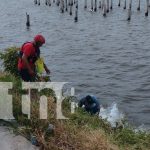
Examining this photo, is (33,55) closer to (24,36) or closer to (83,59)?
(83,59)

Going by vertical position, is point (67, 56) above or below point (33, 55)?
below

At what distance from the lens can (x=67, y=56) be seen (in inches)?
1140

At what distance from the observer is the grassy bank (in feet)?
27.7

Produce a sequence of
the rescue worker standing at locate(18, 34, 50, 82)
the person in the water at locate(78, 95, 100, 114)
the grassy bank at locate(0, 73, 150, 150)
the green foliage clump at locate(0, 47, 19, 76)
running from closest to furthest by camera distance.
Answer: the grassy bank at locate(0, 73, 150, 150) → the rescue worker standing at locate(18, 34, 50, 82) → the person in the water at locate(78, 95, 100, 114) → the green foliage clump at locate(0, 47, 19, 76)

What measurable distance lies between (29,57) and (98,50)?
60.9 feet

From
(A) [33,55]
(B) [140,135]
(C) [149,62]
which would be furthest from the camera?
(C) [149,62]

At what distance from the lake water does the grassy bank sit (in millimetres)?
5880

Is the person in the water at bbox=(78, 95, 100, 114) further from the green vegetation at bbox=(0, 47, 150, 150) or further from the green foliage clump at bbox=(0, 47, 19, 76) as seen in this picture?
the green foliage clump at bbox=(0, 47, 19, 76)

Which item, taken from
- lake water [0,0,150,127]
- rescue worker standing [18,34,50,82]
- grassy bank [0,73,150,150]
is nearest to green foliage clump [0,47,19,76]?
rescue worker standing [18,34,50,82]

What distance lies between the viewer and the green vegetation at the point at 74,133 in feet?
27.7

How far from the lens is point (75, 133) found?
888 cm

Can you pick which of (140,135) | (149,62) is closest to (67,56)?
(149,62)

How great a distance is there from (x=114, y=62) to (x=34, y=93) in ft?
51.3

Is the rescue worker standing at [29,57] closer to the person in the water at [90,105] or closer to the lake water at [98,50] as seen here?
the person in the water at [90,105]
